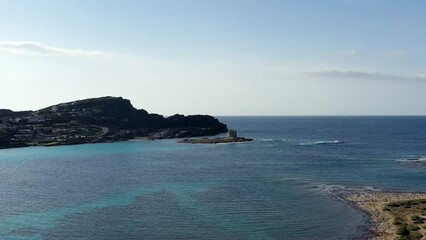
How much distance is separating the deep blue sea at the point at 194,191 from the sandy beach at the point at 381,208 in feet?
6.94

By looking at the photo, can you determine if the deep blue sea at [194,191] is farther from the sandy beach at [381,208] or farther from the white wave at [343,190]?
the sandy beach at [381,208]

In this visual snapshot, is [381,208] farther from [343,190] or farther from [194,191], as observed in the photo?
[194,191]

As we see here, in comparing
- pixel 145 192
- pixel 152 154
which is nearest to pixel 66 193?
pixel 145 192

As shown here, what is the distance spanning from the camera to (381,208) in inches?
2879

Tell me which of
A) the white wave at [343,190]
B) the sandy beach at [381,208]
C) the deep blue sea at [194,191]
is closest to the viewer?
the sandy beach at [381,208]

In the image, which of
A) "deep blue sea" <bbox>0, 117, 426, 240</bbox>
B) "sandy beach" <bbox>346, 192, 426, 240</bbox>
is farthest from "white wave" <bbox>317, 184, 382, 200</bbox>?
"sandy beach" <bbox>346, 192, 426, 240</bbox>

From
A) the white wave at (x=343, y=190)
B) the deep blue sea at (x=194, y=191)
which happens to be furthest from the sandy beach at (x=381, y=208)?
the deep blue sea at (x=194, y=191)

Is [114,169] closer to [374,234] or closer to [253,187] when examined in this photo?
[253,187]

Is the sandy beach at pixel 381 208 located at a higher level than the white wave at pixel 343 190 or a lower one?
lower

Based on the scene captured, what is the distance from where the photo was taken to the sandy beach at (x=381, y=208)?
60.6m

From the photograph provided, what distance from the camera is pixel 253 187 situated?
93500 millimetres

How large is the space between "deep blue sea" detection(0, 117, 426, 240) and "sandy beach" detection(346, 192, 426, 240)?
2114 millimetres

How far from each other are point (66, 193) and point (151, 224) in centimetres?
3022

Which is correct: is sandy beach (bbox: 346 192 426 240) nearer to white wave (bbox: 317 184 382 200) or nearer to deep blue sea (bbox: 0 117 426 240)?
white wave (bbox: 317 184 382 200)
